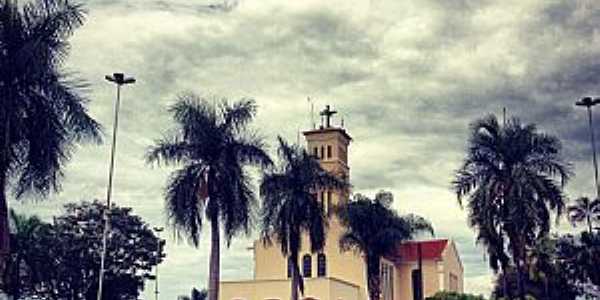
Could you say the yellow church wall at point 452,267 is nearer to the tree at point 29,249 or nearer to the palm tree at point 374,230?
the palm tree at point 374,230

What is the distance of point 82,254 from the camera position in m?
63.8

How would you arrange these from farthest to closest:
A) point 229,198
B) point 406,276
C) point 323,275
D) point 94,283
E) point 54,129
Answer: point 406,276
point 323,275
point 94,283
point 229,198
point 54,129

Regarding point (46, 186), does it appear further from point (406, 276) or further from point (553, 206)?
point (406, 276)

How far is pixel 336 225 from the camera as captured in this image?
7294 cm

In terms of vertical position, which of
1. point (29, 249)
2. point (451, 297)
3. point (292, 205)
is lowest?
point (451, 297)

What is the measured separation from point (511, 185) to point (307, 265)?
39.5 meters

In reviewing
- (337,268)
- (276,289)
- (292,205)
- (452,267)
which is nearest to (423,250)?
(452,267)

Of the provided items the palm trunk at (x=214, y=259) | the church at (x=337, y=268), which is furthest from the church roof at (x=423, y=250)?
the palm trunk at (x=214, y=259)

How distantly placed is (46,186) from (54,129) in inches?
62.6

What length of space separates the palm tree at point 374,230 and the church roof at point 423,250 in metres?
24.8

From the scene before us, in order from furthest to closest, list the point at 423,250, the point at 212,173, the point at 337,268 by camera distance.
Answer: the point at 423,250 < the point at 337,268 < the point at 212,173

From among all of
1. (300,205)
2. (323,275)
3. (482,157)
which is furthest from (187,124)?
(323,275)

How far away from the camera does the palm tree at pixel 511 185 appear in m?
34.3

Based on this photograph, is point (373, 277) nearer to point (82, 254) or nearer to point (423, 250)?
point (82, 254)
